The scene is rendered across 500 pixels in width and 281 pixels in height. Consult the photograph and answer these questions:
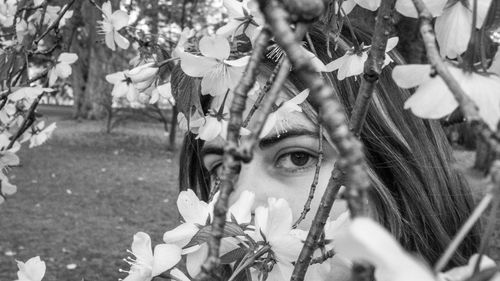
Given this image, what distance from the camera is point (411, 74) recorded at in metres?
0.33

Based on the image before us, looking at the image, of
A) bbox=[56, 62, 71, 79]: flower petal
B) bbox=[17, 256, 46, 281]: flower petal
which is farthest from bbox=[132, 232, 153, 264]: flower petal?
bbox=[56, 62, 71, 79]: flower petal

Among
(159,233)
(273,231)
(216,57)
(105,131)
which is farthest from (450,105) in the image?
(105,131)

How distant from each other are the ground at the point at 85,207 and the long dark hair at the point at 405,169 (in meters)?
1.04

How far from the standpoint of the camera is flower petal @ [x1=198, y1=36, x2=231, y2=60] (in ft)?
2.14

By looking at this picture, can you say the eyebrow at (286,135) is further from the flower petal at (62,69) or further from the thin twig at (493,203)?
the thin twig at (493,203)

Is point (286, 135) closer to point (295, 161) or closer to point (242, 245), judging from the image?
point (295, 161)

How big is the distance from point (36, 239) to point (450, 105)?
→ 474 cm

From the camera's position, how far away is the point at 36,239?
4.57 meters

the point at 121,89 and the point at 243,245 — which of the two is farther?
the point at 121,89

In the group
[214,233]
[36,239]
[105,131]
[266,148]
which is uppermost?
[214,233]

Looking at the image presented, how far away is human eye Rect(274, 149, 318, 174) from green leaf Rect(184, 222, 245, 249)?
48 centimetres

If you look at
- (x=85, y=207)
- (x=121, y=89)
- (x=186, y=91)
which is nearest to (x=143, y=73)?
(x=186, y=91)

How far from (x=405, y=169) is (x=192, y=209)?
25.8 inches

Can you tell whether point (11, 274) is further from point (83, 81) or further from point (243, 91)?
point (83, 81)
